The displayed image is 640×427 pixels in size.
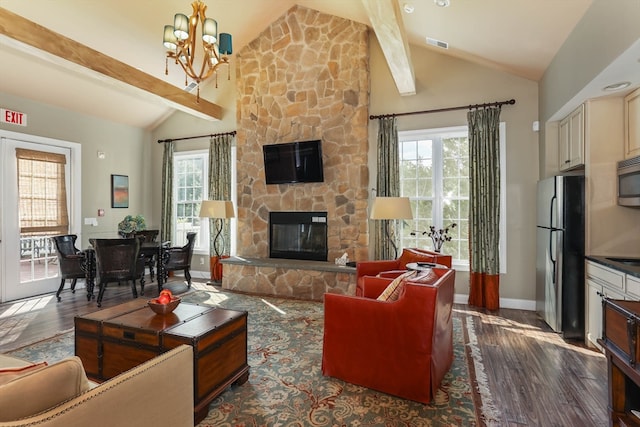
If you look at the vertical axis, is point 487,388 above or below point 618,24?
below

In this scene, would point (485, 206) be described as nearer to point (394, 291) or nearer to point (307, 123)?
point (394, 291)

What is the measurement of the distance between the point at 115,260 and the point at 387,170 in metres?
4.13

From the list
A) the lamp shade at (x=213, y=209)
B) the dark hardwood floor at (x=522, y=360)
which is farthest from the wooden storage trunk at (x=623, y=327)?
the lamp shade at (x=213, y=209)

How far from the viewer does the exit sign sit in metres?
4.70

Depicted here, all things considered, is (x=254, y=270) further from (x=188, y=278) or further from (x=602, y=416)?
(x=602, y=416)

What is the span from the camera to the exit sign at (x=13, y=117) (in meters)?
4.70

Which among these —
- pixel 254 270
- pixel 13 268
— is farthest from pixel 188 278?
pixel 13 268

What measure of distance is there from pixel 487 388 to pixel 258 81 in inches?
212

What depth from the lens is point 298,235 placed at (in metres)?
5.52

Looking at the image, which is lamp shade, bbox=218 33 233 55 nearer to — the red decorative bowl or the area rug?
the red decorative bowl

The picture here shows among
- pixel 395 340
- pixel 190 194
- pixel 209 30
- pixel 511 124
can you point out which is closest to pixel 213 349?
pixel 395 340

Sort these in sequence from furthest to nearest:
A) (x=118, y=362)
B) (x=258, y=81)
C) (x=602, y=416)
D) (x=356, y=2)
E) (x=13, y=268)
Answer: (x=258, y=81)
(x=13, y=268)
(x=356, y=2)
(x=118, y=362)
(x=602, y=416)

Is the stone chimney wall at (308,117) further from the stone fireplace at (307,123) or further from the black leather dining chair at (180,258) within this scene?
the black leather dining chair at (180,258)

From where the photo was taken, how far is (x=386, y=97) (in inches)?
201
